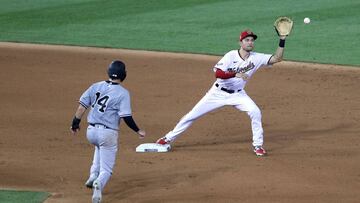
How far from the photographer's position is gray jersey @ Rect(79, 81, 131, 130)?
452 inches

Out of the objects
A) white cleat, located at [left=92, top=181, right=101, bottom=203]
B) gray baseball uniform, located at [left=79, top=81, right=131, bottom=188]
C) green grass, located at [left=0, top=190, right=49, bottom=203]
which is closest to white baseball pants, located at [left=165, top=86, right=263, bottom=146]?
gray baseball uniform, located at [left=79, top=81, right=131, bottom=188]

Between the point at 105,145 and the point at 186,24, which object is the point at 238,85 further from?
the point at 186,24

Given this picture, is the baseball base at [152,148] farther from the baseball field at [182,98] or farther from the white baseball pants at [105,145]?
the white baseball pants at [105,145]

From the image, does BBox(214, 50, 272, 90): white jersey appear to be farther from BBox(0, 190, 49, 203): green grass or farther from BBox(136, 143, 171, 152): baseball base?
BBox(0, 190, 49, 203): green grass

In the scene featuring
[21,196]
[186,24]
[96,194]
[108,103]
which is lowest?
[21,196]

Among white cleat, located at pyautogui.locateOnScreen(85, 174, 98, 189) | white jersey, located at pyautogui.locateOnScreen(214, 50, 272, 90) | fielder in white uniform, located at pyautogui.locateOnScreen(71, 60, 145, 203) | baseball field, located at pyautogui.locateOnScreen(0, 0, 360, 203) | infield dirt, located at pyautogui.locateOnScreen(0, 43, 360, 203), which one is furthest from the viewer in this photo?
white jersey, located at pyautogui.locateOnScreen(214, 50, 272, 90)

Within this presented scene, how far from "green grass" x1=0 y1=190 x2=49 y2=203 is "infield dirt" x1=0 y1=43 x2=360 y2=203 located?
16 cm

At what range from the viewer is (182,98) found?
56.6 ft

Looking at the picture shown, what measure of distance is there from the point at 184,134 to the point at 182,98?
216 centimetres

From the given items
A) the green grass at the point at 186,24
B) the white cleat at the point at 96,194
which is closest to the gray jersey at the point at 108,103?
the white cleat at the point at 96,194

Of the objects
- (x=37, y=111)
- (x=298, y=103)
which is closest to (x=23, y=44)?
(x=37, y=111)

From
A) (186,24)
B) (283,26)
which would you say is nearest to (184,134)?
(283,26)

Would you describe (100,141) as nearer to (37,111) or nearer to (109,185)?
(109,185)

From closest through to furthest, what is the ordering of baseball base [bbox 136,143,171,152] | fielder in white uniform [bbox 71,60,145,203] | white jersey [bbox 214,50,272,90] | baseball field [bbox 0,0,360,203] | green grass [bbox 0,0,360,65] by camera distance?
1. fielder in white uniform [bbox 71,60,145,203]
2. baseball field [bbox 0,0,360,203]
3. white jersey [bbox 214,50,272,90]
4. baseball base [bbox 136,143,171,152]
5. green grass [bbox 0,0,360,65]
